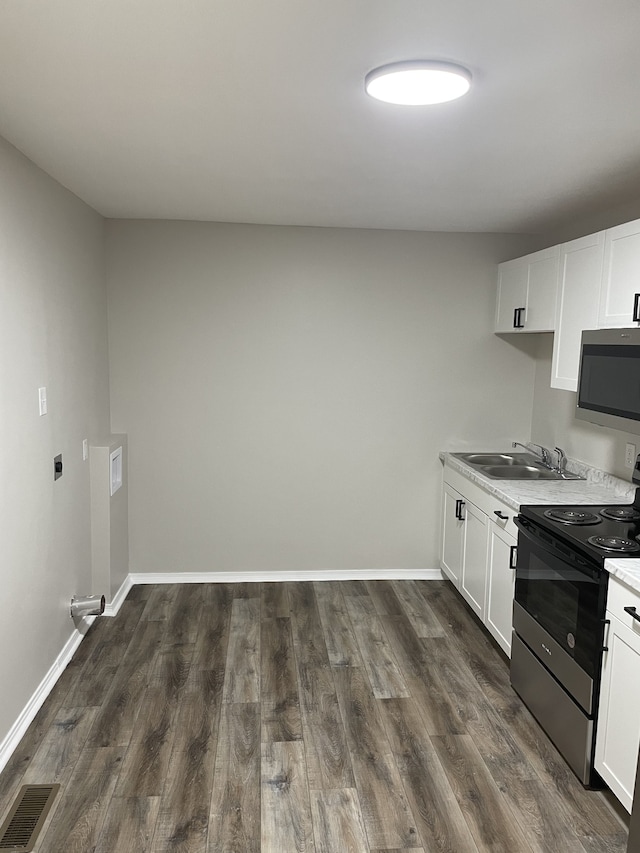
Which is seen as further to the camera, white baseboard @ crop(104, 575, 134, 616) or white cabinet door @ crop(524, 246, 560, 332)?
white baseboard @ crop(104, 575, 134, 616)

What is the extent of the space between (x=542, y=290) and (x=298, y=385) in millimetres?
1666

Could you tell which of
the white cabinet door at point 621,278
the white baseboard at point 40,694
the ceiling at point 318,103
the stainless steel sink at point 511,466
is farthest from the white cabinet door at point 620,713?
the white baseboard at point 40,694

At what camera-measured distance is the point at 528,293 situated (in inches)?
160

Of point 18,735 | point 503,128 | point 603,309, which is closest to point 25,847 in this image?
point 18,735

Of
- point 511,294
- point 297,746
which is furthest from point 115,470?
point 511,294

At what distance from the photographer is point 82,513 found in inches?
150

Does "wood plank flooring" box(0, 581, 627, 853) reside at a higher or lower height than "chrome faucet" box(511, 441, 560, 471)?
lower

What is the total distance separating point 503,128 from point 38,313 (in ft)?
6.78

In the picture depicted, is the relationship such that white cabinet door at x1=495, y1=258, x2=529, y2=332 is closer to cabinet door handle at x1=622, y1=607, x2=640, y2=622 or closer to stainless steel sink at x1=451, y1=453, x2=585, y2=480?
stainless steel sink at x1=451, y1=453, x2=585, y2=480

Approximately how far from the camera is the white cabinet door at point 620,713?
226 cm

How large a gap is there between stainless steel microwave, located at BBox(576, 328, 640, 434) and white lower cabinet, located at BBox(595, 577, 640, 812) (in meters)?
0.78

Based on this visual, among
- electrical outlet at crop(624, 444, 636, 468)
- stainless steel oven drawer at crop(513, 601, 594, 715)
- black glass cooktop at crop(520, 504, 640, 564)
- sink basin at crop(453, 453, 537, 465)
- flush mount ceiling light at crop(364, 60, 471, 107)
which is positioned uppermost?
flush mount ceiling light at crop(364, 60, 471, 107)

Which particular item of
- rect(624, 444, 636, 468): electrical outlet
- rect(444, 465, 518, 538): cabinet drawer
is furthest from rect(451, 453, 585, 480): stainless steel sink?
rect(624, 444, 636, 468): electrical outlet

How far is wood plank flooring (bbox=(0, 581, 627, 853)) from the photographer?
7.69 feet
